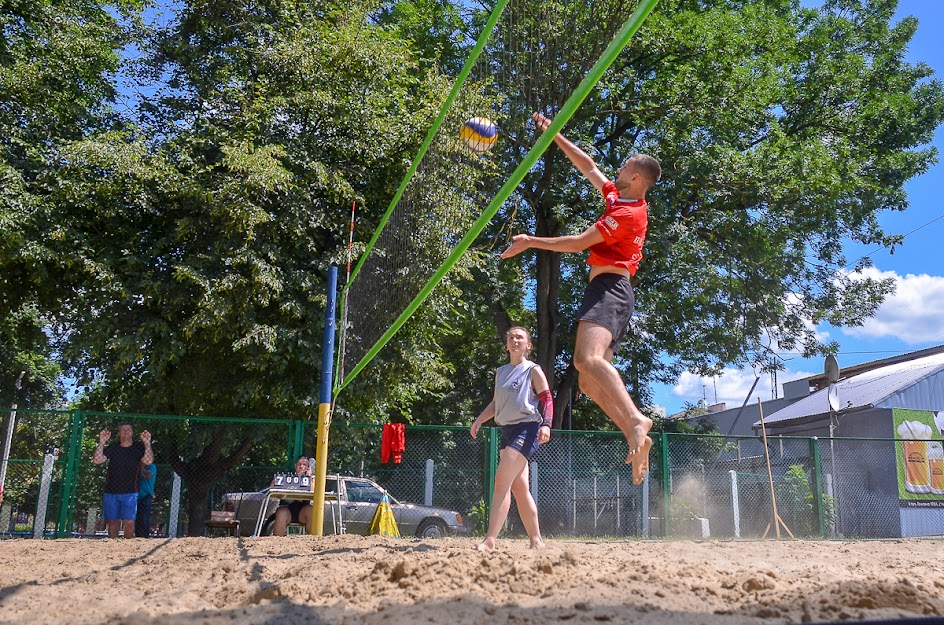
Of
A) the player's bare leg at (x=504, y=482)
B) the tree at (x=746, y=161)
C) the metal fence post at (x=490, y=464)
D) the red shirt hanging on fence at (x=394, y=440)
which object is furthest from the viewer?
the tree at (x=746, y=161)

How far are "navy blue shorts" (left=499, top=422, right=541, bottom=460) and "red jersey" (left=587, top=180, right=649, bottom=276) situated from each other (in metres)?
Answer: 1.50

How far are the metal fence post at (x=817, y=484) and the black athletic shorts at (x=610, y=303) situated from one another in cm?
1061

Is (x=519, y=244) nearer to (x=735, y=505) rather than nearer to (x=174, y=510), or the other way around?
(x=174, y=510)

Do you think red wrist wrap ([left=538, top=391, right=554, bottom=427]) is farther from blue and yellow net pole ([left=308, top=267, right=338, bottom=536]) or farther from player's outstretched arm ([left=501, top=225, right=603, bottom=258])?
blue and yellow net pole ([left=308, top=267, right=338, bottom=536])

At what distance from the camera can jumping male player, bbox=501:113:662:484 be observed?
4215mm

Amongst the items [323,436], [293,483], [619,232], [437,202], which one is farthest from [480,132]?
[293,483]

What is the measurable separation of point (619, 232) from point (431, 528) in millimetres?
8568

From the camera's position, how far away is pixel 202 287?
11.7 metres

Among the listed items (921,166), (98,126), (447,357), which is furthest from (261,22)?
(921,166)

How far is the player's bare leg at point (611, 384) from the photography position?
4.11m

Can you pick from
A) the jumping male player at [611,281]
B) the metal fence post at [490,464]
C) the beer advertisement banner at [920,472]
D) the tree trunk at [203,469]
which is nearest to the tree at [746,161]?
the beer advertisement banner at [920,472]

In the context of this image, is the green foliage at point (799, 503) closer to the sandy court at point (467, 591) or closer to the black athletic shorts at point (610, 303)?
the sandy court at point (467, 591)

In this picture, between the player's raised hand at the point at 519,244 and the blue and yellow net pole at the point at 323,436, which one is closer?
the player's raised hand at the point at 519,244

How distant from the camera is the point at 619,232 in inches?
175
